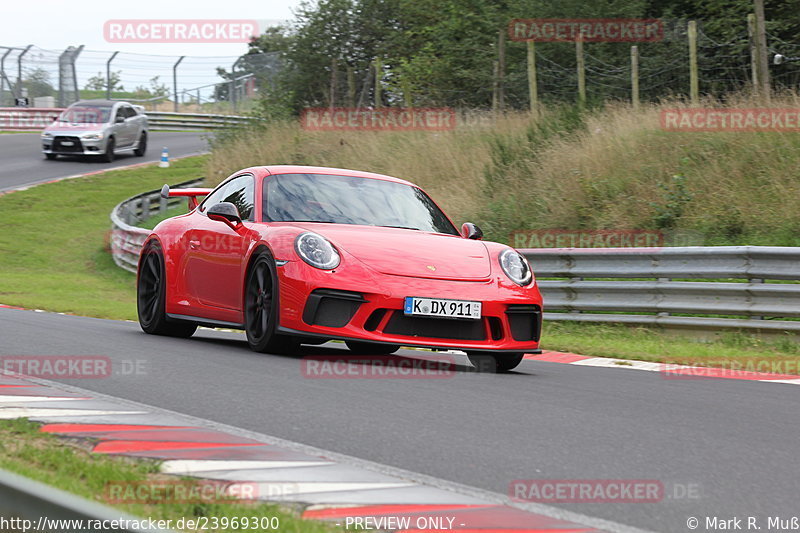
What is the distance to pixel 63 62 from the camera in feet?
151

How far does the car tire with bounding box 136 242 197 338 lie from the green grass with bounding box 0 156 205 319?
4.13 meters

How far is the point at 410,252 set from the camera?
7.63 metres

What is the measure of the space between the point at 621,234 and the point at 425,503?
38.9 feet

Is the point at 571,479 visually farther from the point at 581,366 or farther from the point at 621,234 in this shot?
the point at 621,234

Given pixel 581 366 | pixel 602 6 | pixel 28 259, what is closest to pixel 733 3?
pixel 602 6

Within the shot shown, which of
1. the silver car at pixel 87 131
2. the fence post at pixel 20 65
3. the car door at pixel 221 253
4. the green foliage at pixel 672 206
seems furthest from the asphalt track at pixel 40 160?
the car door at pixel 221 253

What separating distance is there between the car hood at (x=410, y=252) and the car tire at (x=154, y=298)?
2.07 meters

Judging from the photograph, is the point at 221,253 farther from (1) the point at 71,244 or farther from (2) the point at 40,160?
(2) the point at 40,160

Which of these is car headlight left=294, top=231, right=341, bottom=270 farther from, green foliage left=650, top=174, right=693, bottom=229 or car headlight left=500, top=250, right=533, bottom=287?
green foliage left=650, top=174, right=693, bottom=229

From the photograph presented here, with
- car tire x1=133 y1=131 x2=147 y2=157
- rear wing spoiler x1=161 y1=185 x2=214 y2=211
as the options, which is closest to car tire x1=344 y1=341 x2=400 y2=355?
rear wing spoiler x1=161 y1=185 x2=214 y2=211

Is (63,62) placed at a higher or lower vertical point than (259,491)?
higher

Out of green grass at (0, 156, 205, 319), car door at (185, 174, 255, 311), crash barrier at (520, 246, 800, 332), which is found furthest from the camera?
green grass at (0, 156, 205, 319)

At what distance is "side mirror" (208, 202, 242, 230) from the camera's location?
8211 mm

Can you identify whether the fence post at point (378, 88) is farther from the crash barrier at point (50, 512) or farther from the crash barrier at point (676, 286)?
the crash barrier at point (50, 512)
